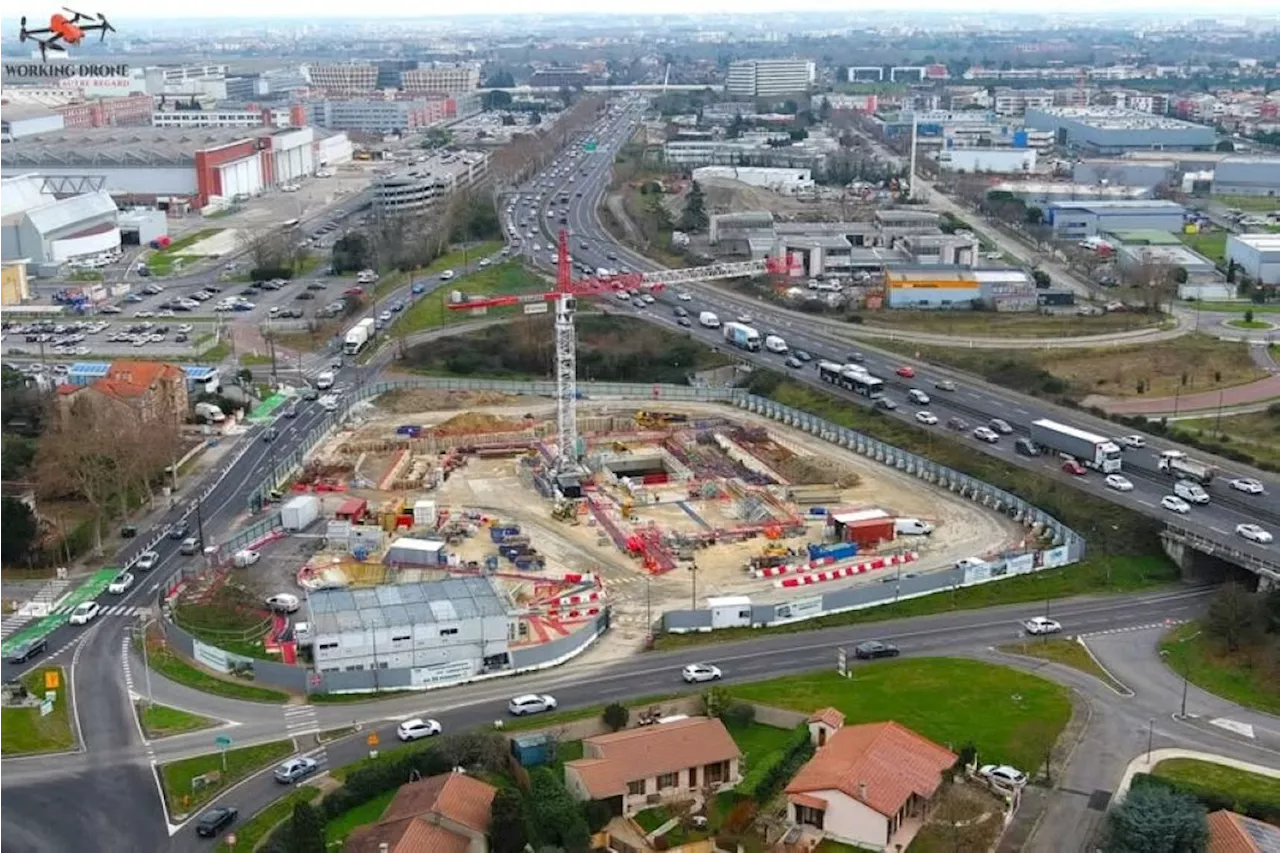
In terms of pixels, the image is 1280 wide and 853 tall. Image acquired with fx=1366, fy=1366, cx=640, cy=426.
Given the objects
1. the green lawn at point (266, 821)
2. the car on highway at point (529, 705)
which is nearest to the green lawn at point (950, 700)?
the car on highway at point (529, 705)

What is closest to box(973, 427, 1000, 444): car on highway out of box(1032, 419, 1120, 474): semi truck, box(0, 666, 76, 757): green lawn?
box(1032, 419, 1120, 474): semi truck

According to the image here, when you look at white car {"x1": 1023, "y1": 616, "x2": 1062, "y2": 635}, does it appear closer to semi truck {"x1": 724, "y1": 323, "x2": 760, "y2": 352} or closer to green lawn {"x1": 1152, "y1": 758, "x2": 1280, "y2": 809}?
green lawn {"x1": 1152, "y1": 758, "x2": 1280, "y2": 809}

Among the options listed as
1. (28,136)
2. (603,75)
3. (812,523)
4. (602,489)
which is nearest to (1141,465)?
(812,523)

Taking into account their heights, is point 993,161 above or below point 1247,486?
above

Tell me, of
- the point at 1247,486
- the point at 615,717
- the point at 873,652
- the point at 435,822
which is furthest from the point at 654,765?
the point at 1247,486

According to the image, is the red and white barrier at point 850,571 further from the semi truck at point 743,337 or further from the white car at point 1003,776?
the semi truck at point 743,337

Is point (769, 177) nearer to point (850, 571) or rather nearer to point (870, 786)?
point (850, 571)

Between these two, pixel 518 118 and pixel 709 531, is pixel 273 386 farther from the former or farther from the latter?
pixel 518 118
